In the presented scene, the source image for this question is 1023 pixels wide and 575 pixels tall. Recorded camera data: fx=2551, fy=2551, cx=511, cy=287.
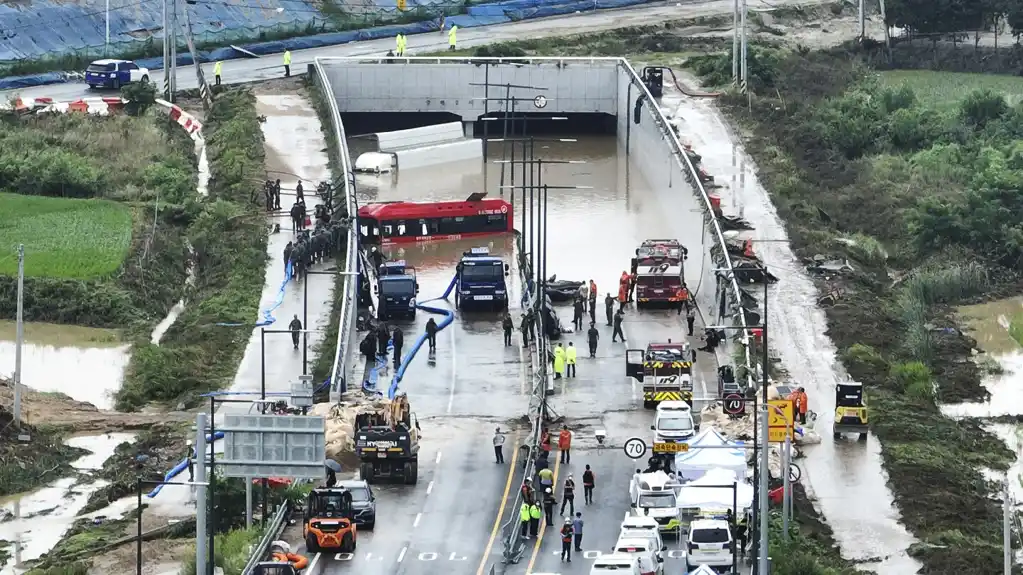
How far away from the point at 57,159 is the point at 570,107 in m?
33.1

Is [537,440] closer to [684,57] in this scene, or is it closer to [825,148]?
[825,148]

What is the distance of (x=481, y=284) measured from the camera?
3612 inches

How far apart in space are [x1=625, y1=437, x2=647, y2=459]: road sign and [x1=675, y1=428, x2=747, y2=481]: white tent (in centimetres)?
261

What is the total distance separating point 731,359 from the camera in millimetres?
83875

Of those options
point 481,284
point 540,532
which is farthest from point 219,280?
point 540,532

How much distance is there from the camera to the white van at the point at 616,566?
60375 mm

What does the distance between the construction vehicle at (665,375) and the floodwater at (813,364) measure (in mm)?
4351

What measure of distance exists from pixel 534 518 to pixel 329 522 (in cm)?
578

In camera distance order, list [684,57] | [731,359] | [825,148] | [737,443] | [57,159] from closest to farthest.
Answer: [737,443] → [731,359] → [57,159] → [825,148] → [684,57]

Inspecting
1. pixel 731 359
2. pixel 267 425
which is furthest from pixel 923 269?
pixel 267 425

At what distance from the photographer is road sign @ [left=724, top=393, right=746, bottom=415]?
7450cm

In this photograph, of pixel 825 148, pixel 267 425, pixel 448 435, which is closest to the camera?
pixel 267 425

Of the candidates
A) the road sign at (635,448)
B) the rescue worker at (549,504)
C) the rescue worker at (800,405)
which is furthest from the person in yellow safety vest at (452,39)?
the rescue worker at (549,504)

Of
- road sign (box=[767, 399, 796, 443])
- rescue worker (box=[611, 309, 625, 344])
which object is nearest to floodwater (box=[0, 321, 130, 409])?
rescue worker (box=[611, 309, 625, 344])
